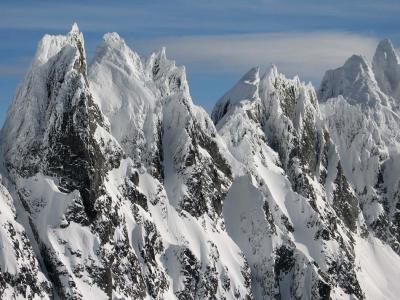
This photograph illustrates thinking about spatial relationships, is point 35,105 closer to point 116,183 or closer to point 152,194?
point 116,183

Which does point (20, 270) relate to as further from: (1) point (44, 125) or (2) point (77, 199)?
(1) point (44, 125)

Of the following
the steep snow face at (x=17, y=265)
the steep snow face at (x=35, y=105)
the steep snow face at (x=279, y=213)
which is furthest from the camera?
the steep snow face at (x=279, y=213)

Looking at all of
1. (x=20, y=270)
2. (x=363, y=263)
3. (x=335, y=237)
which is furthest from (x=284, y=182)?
(x=20, y=270)

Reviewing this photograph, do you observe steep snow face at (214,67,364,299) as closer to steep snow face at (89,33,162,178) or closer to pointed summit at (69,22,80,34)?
steep snow face at (89,33,162,178)

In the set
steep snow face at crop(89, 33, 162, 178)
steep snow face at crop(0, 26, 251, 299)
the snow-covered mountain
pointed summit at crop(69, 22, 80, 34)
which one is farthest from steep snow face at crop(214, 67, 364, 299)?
pointed summit at crop(69, 22, 80, 34)

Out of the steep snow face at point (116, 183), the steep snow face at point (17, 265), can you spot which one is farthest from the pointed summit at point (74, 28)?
the steep snow face at point (17, 265)

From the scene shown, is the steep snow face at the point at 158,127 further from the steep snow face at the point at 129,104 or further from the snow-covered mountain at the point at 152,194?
the snow-covered mountain at the point at 152,194
